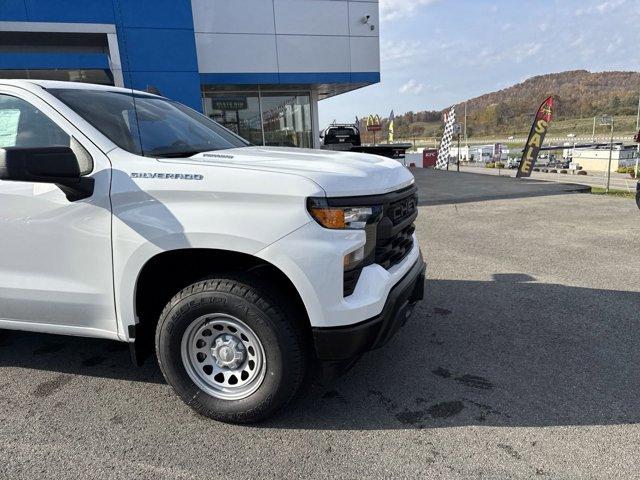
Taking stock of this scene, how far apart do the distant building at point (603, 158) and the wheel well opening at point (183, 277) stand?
2437 inches

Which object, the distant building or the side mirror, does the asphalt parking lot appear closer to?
the side mirror

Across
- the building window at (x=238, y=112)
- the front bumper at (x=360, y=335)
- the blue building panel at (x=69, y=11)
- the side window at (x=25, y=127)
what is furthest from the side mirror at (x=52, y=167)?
the building window at (x=238, y=112)

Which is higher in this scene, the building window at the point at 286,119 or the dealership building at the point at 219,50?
the dealership building at the point at 219,50

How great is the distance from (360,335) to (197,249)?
3.26ft

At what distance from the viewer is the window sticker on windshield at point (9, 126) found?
2845 mm

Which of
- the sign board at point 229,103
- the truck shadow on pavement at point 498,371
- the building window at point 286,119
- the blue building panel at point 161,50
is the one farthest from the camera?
the building window at point 286,119

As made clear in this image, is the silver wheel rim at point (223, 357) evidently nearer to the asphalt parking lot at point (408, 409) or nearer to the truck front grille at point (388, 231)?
the asphalt parking lot at point (408, 409)

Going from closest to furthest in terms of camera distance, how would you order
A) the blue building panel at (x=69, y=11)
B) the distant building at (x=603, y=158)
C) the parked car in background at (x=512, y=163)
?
the blue building panel at (x=69, y=11) → the distant building at (x=603, y=158) → the parked car in background at (x=512, y=163)

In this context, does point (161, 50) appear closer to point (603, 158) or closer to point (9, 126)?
point (9, 126)

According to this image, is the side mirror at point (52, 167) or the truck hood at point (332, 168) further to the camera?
the truck hood at point (332, 168)

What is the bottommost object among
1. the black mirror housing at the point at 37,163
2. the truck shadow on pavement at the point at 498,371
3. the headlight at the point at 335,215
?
the truck shadow on pavement at the point at 498,371

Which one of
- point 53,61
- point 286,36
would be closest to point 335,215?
point 53,61

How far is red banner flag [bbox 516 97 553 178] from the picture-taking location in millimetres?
20125

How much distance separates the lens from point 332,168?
103 inches
